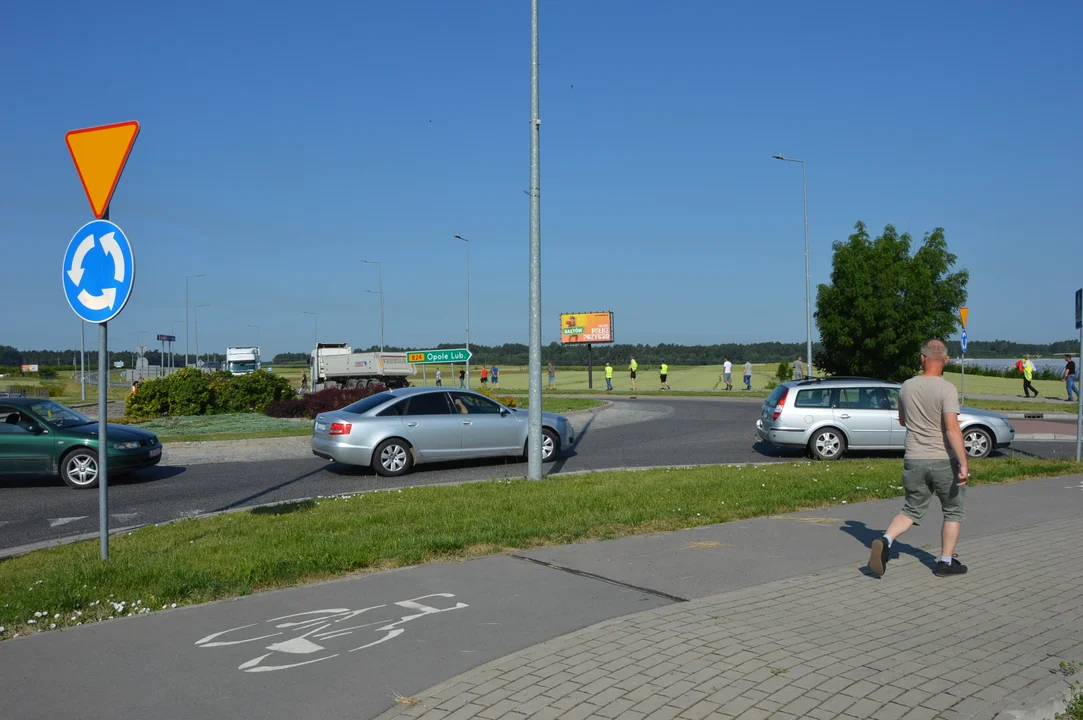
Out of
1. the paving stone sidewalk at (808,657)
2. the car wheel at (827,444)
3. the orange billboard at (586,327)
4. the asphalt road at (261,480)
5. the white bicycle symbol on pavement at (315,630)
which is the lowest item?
the asphalt road at (261,480)

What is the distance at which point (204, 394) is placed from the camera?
29.6 m

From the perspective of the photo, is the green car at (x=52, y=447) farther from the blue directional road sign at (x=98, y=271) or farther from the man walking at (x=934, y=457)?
the man walking at (x=934, y=457)

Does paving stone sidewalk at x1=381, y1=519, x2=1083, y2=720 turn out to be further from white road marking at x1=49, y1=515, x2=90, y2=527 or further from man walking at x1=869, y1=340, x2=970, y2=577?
white road marking at x1=49, y1=515, x2=90, y2=527

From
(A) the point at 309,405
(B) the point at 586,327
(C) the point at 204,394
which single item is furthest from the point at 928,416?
(B) the point at 586,327

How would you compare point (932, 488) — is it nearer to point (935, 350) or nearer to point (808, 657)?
point (935, 350)

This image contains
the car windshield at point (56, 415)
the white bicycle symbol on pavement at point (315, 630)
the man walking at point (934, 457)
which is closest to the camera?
the white bicycle symbol on pavement at point (315, 630)

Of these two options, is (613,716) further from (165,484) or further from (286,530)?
(165,484)

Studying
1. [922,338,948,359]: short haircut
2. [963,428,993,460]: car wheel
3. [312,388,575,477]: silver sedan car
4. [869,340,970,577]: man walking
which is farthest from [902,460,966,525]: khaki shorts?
[963,428,993,460]: car wheel

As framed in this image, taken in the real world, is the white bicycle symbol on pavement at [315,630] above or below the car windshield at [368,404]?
below

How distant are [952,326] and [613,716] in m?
38.7

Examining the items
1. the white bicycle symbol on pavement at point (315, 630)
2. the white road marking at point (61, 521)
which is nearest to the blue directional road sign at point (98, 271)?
the white bicycle symbol on pavement at point (315, 630)

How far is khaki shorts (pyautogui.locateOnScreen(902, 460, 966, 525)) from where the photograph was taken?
6.82 metres

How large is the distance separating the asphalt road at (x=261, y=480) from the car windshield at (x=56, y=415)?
995 millimetres

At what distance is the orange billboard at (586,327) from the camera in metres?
62.3
